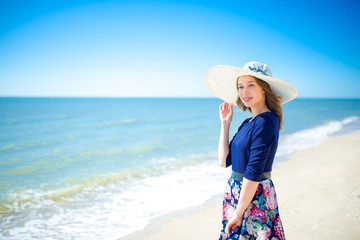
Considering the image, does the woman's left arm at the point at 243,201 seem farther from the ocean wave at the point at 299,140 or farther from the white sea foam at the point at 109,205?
the ocean wave at the point at 299,140

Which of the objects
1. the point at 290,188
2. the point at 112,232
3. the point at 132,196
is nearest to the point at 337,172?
the point at 290,188

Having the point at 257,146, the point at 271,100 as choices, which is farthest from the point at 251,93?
the point at 257,146

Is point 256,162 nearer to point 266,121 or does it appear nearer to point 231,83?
point 266,121

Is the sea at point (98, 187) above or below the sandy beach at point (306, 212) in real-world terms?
below

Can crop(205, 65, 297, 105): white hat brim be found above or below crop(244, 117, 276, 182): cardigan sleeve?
above

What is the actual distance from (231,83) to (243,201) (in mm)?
1123

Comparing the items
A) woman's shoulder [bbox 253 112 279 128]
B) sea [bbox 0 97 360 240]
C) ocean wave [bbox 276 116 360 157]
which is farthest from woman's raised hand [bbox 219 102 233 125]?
ocean wave [bbox 276 116 360 157]

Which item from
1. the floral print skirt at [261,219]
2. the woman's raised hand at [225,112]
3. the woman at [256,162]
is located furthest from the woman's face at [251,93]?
the floral print skirt at [261,219]

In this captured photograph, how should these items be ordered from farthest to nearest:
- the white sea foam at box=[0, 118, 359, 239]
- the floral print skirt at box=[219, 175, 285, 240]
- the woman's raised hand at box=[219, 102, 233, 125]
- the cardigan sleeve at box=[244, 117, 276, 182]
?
1. the white sea foam at box=[0, 118, 359, 239]
2. the woman's raised hand at box=[219, 102, 233, 125]
3. the floral print skirt at box=[219, 175, 285, 240]
4. the cardigan sleeve at box=[244, 117, 276, 182]

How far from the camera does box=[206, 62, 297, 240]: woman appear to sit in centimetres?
155

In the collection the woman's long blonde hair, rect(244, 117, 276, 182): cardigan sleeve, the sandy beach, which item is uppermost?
the woman's long blonde hair

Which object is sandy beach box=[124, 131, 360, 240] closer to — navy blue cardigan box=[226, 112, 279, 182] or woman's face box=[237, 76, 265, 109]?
navy blue cardigan box=[226, 112, 279, 182]

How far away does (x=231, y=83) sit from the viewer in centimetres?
224

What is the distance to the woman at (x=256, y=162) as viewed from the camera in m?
1.55
